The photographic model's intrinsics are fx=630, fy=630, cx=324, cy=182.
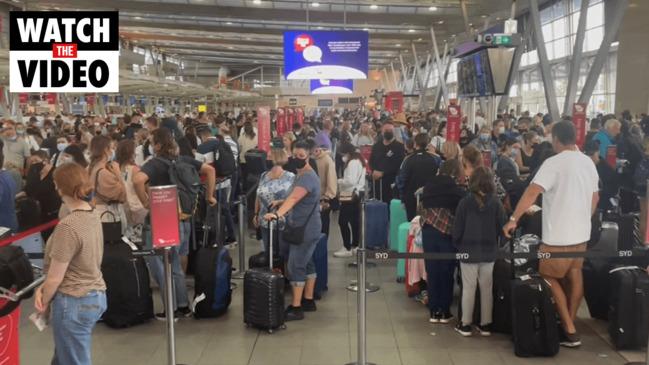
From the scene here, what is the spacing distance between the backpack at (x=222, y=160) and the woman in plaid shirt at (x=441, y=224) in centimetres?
332

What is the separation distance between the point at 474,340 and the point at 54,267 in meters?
3.42

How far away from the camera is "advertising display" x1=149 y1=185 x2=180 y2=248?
4137 mm

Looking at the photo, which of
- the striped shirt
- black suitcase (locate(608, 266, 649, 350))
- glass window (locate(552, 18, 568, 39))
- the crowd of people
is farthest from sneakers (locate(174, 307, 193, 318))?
glass window (locate(552, 18, 568, 39))

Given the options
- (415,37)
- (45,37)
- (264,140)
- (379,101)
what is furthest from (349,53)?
(379,101)

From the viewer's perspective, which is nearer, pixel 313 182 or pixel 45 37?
pixel 313 182

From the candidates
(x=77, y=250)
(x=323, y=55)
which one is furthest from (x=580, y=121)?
(x=77, y=250)

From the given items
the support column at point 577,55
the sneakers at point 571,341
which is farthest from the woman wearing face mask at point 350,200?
the support column at point 577,55

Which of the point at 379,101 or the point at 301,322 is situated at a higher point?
the point at 379,101

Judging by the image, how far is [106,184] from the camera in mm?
5531

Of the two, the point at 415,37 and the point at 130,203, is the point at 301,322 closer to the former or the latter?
the point at 130,203

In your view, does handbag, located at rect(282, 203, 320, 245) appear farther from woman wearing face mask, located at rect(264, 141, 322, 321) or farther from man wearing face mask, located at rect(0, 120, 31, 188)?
man wearing face mask, located at rect(0, 120, 31, 188)

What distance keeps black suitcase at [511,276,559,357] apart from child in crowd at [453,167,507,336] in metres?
0.37

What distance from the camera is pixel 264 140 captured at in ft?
35.8

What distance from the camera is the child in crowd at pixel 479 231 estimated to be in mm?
5129
